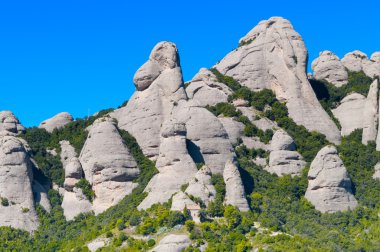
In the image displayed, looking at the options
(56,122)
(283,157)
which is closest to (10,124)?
(56,122)

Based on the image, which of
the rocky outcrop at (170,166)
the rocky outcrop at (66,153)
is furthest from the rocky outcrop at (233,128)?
the rocky outcrop at (66,153)

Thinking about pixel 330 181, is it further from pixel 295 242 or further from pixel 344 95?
pixel 344 95

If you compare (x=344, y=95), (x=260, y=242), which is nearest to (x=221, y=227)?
(x=260, y=242)

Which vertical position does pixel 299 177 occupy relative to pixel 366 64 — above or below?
below

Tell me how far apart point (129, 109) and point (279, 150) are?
14522 mm

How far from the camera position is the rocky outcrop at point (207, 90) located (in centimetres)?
11025

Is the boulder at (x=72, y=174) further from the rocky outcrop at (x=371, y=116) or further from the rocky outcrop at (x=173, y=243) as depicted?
the rocky outcrop at (x=371, y=116)

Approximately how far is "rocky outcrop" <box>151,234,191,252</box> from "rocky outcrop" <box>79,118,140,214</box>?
44.2 ft

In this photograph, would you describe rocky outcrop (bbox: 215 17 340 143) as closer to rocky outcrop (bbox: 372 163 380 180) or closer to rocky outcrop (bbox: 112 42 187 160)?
rocky outcrop (bbox: 372 163 380 180)

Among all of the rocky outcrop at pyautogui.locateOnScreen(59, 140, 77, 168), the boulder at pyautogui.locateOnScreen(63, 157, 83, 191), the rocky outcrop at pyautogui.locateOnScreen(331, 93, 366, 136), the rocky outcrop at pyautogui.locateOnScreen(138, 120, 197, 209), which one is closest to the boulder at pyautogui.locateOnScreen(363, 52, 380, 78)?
the rocky outcrop at pyautogui.locateOnScreen(331, 93, 366, 136)

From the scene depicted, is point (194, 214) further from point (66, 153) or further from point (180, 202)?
point (66, 153)

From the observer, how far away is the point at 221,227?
87.9m

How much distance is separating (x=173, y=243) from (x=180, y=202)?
448 centimetres

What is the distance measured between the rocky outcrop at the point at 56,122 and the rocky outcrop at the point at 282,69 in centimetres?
1526
